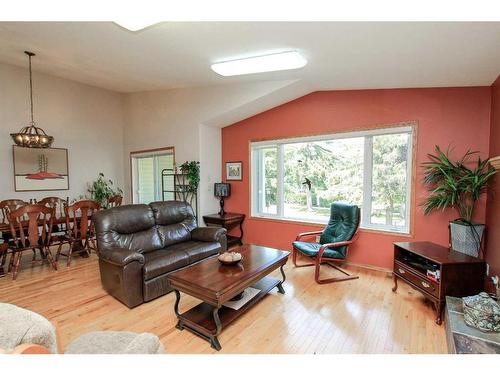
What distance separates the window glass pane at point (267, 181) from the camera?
4.29 meters

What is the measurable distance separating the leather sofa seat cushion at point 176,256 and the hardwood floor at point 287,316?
0.33 meters

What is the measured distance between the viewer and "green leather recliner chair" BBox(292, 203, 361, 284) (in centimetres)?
294

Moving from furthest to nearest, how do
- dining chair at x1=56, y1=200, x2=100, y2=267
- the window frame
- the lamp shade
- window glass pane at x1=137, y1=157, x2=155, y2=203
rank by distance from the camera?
window glass pane at x1=137, y1=157, x2=155, y2=203, the window frame, the lamp shade, dining chair at x1=56, y1=200, x2=100, y2=267

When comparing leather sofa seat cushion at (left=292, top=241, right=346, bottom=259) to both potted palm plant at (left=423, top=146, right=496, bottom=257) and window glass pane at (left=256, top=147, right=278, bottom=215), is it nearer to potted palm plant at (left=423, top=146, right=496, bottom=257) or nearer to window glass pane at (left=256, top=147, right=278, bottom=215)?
potted palm plant at (left=423, top=146, right=496, bottom=257)

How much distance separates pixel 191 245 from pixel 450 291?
107 inches

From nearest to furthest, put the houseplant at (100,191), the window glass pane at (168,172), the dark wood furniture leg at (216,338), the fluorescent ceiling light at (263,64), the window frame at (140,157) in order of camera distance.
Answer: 1. the dark wood furniture leg at (216,338)
2. the fluorescent ceiling light at (263,64)
3. the window frame at (140,157)
4. the window glass pane at (168,172)
5. the houseplant at (100,191)

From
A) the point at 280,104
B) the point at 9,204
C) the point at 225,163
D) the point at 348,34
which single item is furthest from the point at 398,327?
the point at 9,204

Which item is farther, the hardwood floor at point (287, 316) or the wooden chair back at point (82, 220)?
the wooden chair back at point (82, 220)

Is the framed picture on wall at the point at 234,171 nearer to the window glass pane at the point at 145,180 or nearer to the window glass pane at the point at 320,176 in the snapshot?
the window glass pane at the point at 320,176

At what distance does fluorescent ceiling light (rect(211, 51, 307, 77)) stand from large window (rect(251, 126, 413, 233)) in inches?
54.3

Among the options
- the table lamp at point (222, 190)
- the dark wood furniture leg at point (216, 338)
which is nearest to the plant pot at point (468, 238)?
the dark wood furniture leg at point (216, 338)

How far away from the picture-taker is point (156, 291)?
98.3 inches

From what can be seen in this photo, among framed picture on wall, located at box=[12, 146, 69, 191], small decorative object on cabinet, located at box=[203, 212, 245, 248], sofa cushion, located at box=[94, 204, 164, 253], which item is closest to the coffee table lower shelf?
sofa cushion, located at box=[94, 204, 164, 253]

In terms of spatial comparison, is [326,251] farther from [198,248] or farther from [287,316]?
[198,248]
